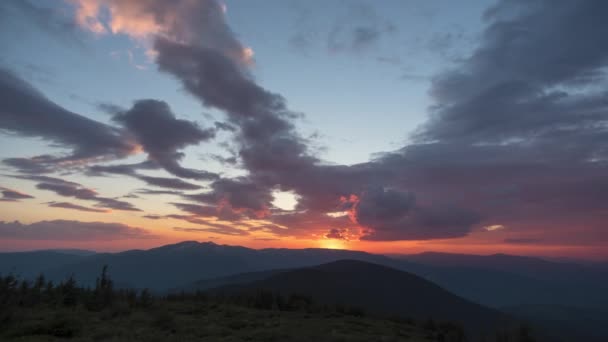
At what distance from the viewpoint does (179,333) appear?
51.2ft

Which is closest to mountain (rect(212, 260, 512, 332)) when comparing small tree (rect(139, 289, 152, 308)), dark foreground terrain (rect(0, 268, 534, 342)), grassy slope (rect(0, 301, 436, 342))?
dark foreground terrain (rect(0, 268, 534, 342))

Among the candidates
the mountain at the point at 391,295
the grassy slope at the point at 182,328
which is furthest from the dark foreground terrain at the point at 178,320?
the mountain at the point at 391,295

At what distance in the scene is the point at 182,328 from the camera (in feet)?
54.9

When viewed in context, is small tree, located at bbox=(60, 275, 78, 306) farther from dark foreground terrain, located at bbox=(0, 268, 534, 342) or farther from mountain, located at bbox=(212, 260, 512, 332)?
mountain, located at bbox=(212, 260, 512, 332)

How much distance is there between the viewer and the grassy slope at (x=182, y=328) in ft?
47.2

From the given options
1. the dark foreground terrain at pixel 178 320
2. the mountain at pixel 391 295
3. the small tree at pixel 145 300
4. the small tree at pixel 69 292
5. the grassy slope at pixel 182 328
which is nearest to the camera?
the grassy slope at pixel 182 328

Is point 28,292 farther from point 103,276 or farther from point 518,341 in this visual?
point 518,341

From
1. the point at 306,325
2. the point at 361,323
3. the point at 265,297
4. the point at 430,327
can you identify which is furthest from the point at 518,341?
the point at 265,297

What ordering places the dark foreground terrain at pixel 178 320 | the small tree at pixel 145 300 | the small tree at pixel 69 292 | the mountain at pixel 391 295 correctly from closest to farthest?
the dark foreground terrain at pixel 178 320 < the small tree at pixel 69 292 < the small tree at pixel 145 300 < the mountain at pixel 391 295

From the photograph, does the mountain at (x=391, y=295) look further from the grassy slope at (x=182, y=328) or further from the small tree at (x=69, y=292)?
the grassy slope at (x=182, y=328)

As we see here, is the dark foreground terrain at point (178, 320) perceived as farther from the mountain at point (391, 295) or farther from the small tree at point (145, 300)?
the mountain at point (391, 295)

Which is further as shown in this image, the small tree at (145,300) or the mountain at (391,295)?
the mountain at (391,295)

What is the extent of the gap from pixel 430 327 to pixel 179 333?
618 inches

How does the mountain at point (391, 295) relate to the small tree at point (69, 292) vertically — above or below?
below
